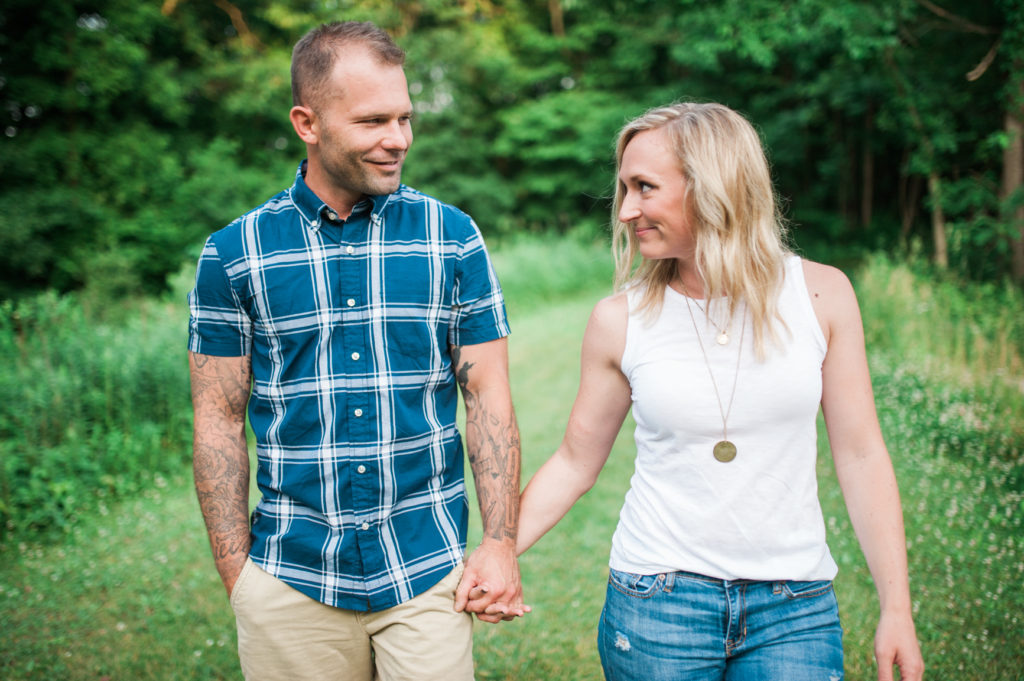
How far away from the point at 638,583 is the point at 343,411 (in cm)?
88

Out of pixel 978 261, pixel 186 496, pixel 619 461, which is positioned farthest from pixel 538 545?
pixel 978 261

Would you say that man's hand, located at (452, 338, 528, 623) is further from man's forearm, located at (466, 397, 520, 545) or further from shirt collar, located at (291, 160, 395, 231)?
shirt collar, located at (291, 160, 395, 231)

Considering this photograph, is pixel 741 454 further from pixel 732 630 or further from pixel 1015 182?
pixel 1015 182

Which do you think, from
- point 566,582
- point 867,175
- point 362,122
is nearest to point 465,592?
point 362,122

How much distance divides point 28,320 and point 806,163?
66.6 feet

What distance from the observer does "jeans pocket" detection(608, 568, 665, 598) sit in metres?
1.76

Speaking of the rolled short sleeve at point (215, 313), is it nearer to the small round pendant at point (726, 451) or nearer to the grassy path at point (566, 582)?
the small round pendant at point (726, 451)

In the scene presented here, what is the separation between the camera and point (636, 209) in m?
1.84

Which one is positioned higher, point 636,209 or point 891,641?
point 636,209

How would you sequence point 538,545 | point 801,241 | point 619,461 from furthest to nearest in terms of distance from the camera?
point 801,241, point 619,461, point 538,545

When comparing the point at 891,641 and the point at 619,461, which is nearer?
the point at 891,641

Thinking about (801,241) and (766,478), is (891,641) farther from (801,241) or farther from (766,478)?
(801,241)

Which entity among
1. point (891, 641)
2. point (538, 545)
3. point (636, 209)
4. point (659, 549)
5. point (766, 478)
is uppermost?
point (636, 209)

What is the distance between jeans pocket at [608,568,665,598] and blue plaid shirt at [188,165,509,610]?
51 cm
